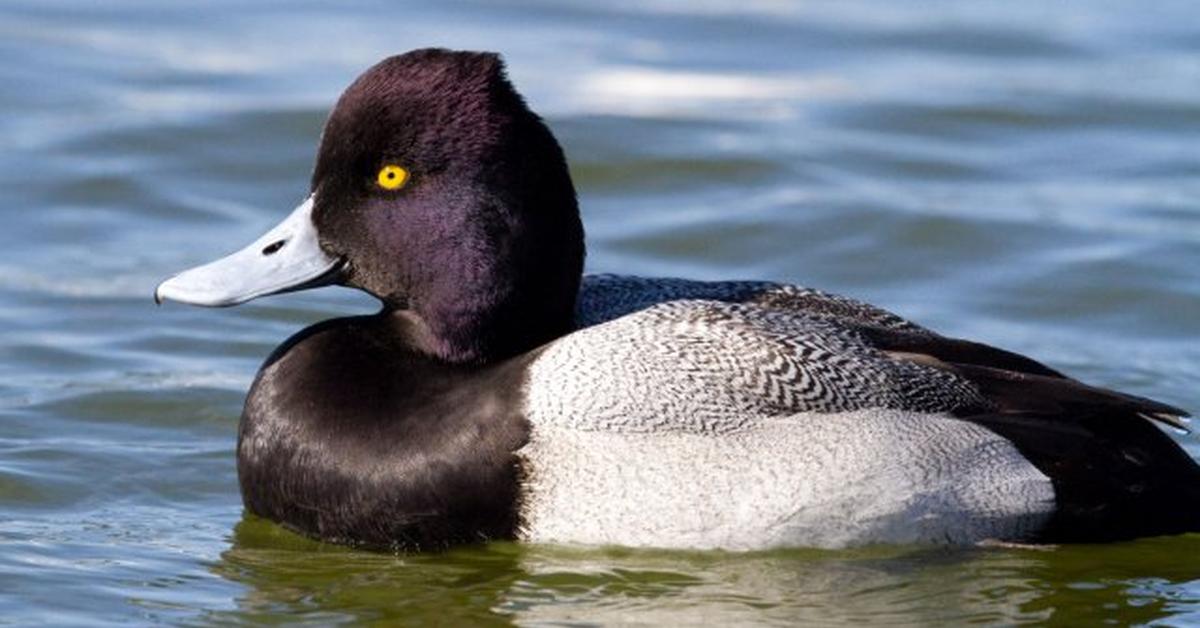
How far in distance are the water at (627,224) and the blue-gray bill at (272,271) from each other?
876 mm

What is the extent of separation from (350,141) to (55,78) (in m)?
6.87

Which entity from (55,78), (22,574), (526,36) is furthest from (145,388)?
(526,36)

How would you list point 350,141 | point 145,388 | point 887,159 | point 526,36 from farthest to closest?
point 526,36 < point 887,159 < point 145,388 < point 350,141

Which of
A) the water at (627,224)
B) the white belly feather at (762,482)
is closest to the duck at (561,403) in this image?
the white belly feather at (762,482)

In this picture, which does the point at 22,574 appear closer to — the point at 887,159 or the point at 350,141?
the point at 350,141

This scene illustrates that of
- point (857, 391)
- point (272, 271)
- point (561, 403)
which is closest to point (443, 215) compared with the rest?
point (272, 271)

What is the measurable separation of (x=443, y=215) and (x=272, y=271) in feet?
2.13

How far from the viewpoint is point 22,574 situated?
835 cm

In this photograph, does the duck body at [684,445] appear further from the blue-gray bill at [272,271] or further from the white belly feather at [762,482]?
the blue-gray bill at [272,271]

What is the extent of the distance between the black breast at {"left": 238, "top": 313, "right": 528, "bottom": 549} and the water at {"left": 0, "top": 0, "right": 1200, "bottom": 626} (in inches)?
6.9

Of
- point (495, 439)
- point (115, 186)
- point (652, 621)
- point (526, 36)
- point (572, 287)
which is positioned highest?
point (526, 36)

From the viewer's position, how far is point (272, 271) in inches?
343

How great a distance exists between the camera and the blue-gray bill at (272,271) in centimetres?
865

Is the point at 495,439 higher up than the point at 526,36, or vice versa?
the point at 526,36
